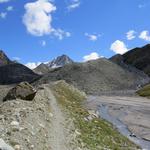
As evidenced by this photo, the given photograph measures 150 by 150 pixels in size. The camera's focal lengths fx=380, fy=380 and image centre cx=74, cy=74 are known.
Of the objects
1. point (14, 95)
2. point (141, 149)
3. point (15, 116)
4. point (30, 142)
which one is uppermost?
point (14, 95)

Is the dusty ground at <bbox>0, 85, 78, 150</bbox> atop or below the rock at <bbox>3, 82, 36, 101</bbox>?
below

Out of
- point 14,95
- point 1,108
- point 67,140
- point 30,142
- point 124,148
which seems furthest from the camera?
point 14,95

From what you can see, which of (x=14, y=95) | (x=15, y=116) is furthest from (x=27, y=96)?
(x=15, y=116)

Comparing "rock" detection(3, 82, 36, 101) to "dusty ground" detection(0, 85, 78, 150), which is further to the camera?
"rock" detection(3, 82, 36, 101)

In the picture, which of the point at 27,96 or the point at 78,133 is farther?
the point at 27,96

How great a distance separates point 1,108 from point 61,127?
671 centimetres

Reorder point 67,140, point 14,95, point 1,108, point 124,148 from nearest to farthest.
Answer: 1. point 67,140
2. point 124,148
3. point 1,108
4. point 14,95

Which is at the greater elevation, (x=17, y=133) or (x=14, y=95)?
(x=14, y=95)

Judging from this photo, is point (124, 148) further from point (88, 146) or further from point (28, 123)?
point (28, 123)

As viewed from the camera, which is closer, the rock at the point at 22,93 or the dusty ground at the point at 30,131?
the dusty ground at the point at 30,131

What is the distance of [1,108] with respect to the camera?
131ft

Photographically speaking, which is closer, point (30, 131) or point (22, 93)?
point (30, 131)

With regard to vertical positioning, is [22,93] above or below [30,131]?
above

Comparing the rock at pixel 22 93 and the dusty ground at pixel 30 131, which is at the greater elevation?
the rock at pixel 22 93
